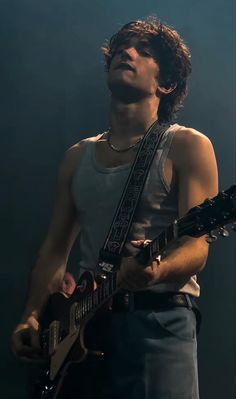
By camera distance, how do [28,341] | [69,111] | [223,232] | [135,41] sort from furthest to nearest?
[69,111], [135,41], [28,341], [223,232]

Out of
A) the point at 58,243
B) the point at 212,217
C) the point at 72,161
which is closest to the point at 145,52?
the point at 72,161

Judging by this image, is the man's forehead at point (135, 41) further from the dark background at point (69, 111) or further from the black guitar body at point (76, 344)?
the black guitar body at point (76, 344)

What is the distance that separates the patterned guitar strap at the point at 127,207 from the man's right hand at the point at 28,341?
0.36 m

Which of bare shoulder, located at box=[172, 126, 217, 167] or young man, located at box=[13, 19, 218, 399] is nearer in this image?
young man, located at box=[13, 19, 218, 399]

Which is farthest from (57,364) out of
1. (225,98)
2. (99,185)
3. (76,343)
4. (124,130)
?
(225,98)

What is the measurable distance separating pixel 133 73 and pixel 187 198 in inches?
21.8

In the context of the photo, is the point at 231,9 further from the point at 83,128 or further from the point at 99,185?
the point at 99,185

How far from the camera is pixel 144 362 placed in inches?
55.5

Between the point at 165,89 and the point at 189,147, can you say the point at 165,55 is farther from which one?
the point at 189,147

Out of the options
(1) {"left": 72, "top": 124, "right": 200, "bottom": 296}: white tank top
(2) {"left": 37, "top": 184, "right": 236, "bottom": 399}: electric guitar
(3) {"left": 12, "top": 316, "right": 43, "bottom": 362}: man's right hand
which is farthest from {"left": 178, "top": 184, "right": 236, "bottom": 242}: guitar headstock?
(3) {"left": 12, "top": 316, "right": 43, "bottom": 362}: man's right hand

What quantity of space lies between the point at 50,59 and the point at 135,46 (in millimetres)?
682

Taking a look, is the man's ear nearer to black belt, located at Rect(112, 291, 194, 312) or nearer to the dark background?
the dark background

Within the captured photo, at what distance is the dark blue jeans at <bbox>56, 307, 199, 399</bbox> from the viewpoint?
1.40 meters

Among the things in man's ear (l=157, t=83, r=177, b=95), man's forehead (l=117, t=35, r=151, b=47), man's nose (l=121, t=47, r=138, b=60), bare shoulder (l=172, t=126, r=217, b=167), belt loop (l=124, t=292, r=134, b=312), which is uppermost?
man's forehead (l=117, t=35, r=151, b=47)
